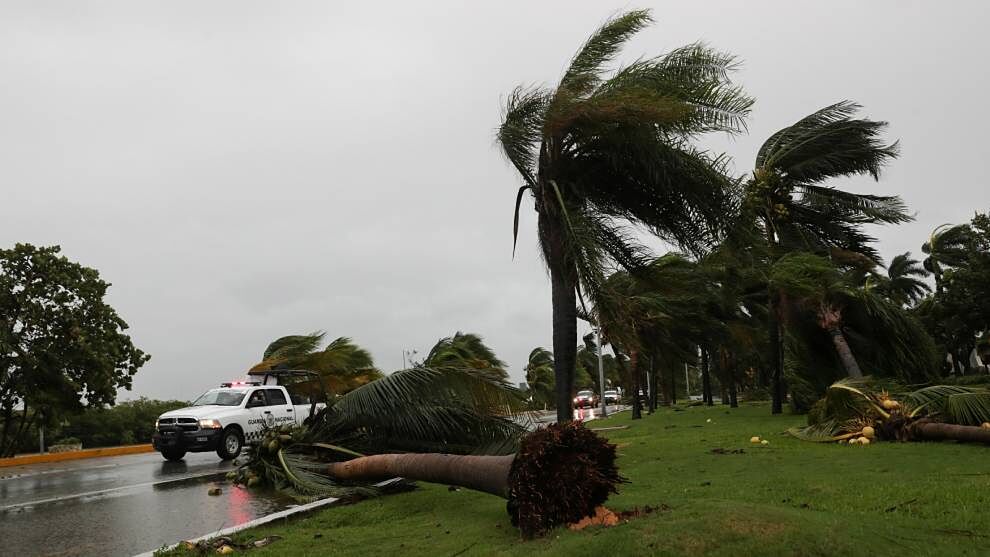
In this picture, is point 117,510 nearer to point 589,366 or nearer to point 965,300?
point 965,300

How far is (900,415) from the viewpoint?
9.91m

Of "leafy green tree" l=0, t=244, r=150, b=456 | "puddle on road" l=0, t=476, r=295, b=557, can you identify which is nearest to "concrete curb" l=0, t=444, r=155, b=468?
"leafy green tree" l=0, t=244, r=150, b=456

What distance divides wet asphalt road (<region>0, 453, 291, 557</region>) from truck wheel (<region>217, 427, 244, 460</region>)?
2360 mm

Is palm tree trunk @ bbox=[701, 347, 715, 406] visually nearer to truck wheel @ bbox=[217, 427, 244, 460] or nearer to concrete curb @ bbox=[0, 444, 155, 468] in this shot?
truck wheel @ bbox=[217, 427, 244, 460]

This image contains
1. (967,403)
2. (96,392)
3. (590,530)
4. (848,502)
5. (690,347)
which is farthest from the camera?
(690,347)

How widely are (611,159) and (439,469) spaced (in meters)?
6.47

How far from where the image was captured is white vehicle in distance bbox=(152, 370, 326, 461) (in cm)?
1585

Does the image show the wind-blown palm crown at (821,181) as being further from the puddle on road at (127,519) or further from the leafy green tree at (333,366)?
the puddle on road at (127,519)

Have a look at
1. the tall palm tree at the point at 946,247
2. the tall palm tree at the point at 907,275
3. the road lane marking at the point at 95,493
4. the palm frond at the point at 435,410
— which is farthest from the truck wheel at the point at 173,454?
the tall palm tree at the point at 907,275

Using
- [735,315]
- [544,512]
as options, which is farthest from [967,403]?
[735,315]

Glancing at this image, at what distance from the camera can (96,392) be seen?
824 inches

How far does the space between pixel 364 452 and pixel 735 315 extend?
18.4 meters

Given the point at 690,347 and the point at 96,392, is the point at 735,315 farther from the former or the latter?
the point at 96,392

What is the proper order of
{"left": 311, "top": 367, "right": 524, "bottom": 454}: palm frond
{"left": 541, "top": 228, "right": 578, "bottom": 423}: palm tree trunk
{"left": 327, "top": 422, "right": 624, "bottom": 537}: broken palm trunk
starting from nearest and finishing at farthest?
{"left": 327, "top": 422, "right": 624, "bottom": 537}: broken palm trunk → {"left": 311, "top": 367, "right": 524, "bottom": 454}: palm frond → {"left": 541, "top": 228, "right": 578, "bottom": 423}: palm tree trunk
